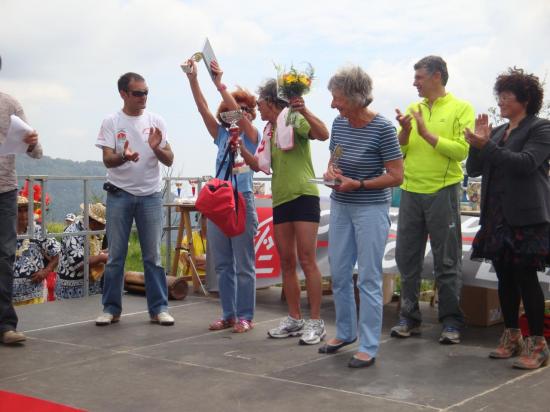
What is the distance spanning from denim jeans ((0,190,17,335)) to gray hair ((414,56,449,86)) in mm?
2942

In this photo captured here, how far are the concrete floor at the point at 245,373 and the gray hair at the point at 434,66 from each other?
72.8 inches

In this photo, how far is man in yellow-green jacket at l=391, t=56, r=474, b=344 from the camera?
5.41m

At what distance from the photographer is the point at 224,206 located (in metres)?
5.60

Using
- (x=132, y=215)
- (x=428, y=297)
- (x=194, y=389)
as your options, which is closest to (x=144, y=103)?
(x=132, y=215)

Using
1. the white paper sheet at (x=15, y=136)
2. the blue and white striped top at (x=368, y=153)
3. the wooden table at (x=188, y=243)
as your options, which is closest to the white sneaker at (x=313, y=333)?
the blue and white striped top at (x=368, y=153)

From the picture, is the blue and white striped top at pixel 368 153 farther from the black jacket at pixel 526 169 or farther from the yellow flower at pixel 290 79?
the black jacket at pixel 526 169

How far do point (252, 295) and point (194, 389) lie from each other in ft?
5.65

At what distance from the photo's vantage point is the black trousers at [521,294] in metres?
4.83

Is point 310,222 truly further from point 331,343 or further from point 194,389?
point 194,389

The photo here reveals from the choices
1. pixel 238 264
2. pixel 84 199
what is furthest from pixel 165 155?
pixel 84 199

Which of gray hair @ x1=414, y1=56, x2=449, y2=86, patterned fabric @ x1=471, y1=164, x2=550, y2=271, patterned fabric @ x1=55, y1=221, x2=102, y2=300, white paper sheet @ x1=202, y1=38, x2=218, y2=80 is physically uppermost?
white paper sheet @ x1=202, y1=38, x2=218, y2=80

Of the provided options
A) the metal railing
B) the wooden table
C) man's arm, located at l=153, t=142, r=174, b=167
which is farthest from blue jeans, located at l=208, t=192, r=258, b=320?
the metal railing

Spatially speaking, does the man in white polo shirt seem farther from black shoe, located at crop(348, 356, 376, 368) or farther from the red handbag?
black shoe, located at crop(348, 356, 376, 368)

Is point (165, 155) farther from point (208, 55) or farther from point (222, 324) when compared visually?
point (222, 324)
